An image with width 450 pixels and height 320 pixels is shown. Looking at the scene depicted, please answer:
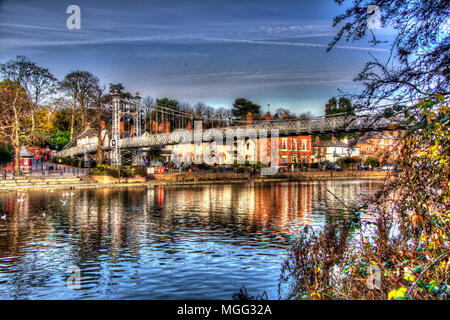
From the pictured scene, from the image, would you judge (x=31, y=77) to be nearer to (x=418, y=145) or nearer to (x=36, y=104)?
(x=36, y=104)

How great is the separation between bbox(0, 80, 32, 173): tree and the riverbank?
168 inches

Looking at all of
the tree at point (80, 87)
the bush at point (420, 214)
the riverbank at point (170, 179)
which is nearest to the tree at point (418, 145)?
the bush at point (420, 214)

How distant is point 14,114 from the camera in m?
41.8

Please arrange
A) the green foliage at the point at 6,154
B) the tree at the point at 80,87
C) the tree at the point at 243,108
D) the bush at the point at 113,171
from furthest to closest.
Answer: the tree at the point at 243,108 → the tree at the point at 80,87 → the green foliage at the point at 6,154 → the bush at the point at 113,171

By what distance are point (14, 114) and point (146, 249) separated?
34516mm

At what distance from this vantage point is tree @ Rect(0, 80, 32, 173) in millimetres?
40281

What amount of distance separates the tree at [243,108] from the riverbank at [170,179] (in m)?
28.0

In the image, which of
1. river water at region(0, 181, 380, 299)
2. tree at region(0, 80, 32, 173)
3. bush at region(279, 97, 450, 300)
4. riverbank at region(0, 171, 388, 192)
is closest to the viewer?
bush at region(279, 97, 450, 300)

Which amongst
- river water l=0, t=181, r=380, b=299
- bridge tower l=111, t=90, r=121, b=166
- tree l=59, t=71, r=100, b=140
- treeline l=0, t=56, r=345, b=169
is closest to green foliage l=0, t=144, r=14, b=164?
treeline l=0, t=56, r=345, b=169

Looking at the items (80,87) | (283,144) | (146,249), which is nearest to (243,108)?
(283,144)

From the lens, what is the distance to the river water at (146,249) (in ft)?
31.5

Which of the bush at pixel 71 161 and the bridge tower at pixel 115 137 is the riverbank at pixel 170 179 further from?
the bush at pixel 71 161

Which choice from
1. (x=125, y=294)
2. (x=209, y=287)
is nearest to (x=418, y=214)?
(x=209, y=287)

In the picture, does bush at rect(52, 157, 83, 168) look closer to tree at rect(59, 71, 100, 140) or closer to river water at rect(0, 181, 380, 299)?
tree at rect(59, 71, 100, 140)
